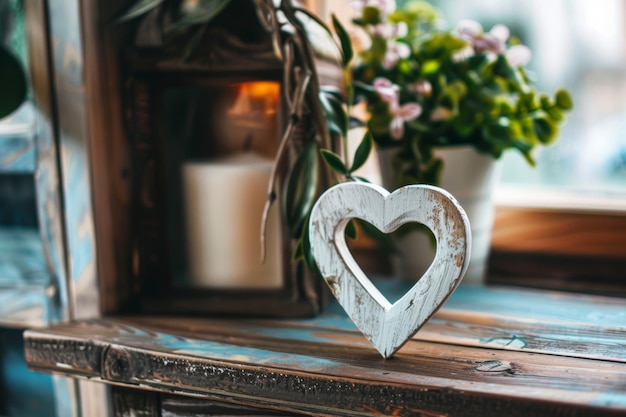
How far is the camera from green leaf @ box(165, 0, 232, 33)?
0.67 m

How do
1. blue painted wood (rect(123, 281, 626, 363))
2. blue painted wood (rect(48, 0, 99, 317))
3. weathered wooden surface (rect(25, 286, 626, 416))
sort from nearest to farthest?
weathered wooden surface (rect(25, 286, 626, 416))
blue painted wood (rect(123, 281, 626, 363))
blue painted wood (rect(48, 0, 99, 317))

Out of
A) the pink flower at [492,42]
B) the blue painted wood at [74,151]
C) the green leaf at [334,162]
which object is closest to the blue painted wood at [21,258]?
the blue painted wood at [74,151]

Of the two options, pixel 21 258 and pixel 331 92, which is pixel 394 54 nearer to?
pixel 331 92

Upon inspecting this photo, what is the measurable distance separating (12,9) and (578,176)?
859 millimetres

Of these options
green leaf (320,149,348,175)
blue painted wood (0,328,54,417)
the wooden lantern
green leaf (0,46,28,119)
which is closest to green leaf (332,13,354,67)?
the wooden lantern

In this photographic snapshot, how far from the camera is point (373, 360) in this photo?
58 cm

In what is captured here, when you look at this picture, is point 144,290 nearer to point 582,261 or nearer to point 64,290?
point 64,290

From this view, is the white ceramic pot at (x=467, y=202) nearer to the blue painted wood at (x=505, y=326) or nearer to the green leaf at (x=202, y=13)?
the blue painted wood at (x=505, y=326)

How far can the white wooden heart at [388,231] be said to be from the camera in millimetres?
527

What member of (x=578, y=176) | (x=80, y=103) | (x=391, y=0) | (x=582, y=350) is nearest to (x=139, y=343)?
(x=80, y=103)

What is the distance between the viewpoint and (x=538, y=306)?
0.76 meters

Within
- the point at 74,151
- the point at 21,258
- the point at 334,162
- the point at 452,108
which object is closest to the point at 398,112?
the point at 452,108

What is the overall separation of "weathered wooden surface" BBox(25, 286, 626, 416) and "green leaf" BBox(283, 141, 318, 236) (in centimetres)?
13

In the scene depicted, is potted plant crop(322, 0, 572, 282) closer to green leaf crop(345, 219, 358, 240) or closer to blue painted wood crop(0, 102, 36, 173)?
green leaf crop(345, 219, 358, 240)
